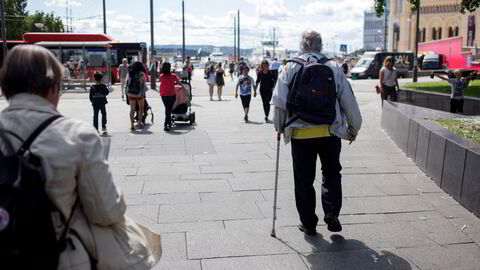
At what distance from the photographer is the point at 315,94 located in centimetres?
458

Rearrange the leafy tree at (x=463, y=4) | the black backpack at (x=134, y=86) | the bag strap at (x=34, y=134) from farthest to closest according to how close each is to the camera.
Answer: the leafy tree at (x=463, y=4) < the black backpack at (x=134, y=86) < the bag strap at (x=34, y=134)

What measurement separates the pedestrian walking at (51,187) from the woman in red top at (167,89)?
33.4ft

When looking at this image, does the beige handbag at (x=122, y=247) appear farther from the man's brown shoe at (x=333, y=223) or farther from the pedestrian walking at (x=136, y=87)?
the pedestrian walking at (x=136, y=87)

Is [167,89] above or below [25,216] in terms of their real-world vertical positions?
below

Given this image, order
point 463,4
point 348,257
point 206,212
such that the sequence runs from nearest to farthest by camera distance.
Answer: point 348,257 → point 206,212 → point 463,4

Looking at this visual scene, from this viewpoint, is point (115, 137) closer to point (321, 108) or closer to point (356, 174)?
point (356, 174)

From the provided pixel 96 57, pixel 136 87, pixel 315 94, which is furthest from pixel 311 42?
pixel 96 57

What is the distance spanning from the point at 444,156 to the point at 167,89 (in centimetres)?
719

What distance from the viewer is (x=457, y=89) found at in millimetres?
13305

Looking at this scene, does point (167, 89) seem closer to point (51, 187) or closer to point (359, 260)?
point (359, 260)

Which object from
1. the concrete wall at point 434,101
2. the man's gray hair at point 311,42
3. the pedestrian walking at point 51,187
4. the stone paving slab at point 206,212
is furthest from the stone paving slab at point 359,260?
the concrete wall at point 434,101

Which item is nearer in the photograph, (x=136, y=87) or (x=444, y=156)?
(x=444, y=156)

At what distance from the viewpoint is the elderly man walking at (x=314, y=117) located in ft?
15.1

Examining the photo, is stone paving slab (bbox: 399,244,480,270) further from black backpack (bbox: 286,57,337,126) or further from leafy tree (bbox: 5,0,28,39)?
leafy tree (bbox: 5,0,28,39)
